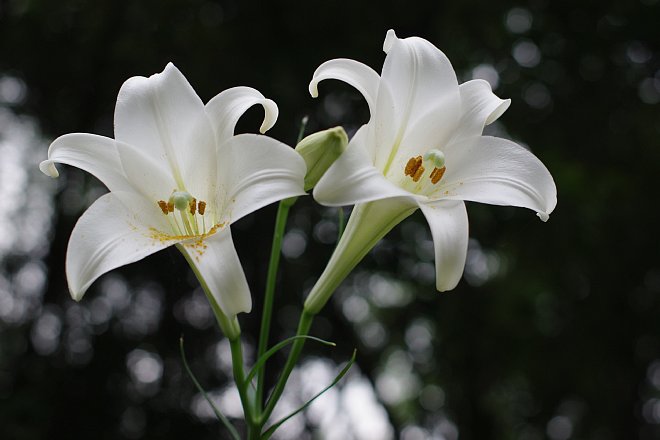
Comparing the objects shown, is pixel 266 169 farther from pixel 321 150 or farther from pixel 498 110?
pixel 498 110

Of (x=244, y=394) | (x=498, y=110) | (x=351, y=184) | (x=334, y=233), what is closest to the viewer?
(x=351, y=184)

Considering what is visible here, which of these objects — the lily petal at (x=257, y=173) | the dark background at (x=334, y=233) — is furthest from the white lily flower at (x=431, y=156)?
the dark background at (x=334, y=233)

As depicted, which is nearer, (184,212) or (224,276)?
(224,276)

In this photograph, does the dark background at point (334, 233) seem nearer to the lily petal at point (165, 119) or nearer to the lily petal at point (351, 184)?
the lily petal at point (165, 119)

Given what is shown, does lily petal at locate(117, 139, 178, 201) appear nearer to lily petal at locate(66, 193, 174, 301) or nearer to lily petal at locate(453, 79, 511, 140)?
lily petal at locate(66, 193, 174, 301)

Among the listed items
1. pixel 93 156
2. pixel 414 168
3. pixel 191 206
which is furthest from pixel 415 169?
pixel 93 156

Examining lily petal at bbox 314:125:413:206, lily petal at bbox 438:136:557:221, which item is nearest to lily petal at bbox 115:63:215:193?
lily petal at bbox 314:125:413:206
